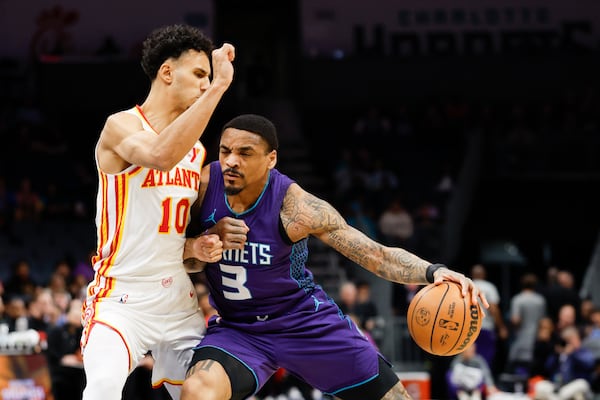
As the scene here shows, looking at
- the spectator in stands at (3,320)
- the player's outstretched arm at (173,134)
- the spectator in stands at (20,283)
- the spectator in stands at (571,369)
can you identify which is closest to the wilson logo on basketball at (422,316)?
the player's outstretched arm at (173,134)

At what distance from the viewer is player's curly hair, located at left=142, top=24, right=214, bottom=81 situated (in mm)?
5152

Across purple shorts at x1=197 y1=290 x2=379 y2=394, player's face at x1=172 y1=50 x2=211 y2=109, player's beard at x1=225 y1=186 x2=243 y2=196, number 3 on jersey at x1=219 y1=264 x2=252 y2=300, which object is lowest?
purple shorts at x1=197 y1=290 x2=379 y2=394

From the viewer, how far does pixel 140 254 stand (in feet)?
16.4

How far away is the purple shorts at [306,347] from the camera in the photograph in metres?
5.20

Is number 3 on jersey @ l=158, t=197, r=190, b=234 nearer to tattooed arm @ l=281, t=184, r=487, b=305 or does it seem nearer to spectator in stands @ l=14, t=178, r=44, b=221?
tattooed arm @ l=281, t=184, r=487, b=305

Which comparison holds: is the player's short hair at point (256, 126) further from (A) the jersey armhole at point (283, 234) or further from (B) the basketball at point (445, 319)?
(B) the basketball at point (445, 319)

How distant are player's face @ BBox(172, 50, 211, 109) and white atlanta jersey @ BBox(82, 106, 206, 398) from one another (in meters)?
0.23

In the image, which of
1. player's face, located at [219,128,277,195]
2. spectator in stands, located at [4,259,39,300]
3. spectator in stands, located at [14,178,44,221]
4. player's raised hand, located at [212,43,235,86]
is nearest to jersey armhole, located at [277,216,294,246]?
player's face, located at [219,128,277,195]

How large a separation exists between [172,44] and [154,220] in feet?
2.93

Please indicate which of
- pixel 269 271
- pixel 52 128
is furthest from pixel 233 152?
pixel 52 128

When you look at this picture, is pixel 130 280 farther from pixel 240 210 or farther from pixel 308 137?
pixel 308 137

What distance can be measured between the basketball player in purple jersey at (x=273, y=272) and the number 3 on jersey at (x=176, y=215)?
10 cm

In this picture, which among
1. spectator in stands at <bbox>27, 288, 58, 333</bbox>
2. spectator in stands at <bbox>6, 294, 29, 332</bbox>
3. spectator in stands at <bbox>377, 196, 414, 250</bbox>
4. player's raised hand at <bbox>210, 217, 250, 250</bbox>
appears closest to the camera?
player's raised hand at <bbox>210, 217, 250, 250</bbox>

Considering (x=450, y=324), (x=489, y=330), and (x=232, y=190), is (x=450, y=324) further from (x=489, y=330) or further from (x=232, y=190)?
(x=489, y=330)
